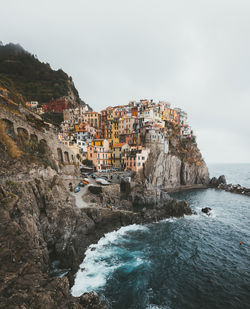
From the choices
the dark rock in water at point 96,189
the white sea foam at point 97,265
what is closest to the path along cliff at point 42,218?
the dark rock in water at point 96,189

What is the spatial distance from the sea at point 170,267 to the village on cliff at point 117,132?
33.2 meters

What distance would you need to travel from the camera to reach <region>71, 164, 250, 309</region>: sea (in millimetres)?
17031

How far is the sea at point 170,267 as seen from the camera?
17031 millimetres

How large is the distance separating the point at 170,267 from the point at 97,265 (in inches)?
425

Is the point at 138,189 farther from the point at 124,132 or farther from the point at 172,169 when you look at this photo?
the point at 124,132

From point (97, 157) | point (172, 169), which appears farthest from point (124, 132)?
point (172, 169)

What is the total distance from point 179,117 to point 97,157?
6738 centimetres

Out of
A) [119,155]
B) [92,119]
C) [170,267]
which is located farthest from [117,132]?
[170,267]

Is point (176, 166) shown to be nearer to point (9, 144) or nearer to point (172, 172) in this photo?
point (172, 172)

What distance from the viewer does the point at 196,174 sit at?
270 feet

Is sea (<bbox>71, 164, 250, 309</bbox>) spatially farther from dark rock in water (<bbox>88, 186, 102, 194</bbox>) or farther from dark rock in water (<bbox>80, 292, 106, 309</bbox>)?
dark rock in water (<bbox>88, 186, 102, 194</bbox>)

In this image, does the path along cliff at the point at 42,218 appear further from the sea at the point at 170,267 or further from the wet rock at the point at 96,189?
the sea at the point at 170,267

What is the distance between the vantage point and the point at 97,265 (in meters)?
21.8

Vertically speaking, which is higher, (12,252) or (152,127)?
(152,127)
